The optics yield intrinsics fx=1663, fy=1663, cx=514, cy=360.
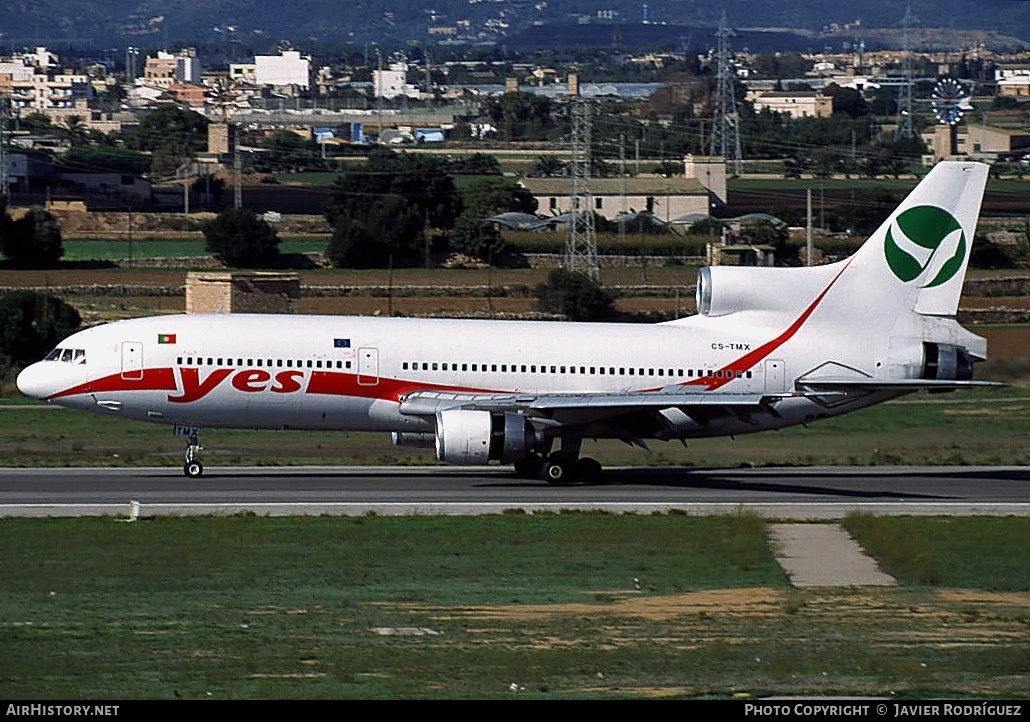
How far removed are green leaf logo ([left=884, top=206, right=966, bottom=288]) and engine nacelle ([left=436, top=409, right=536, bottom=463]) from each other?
1121 centimetres

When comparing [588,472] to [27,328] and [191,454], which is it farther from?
[27,328]

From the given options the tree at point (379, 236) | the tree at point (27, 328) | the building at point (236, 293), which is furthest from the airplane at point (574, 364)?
the tree at point (379, 236)

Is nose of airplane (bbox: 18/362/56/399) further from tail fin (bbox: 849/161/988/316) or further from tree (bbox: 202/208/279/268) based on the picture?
tree (bbox: 202/208/279/268)

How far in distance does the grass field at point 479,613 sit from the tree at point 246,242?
237 feet

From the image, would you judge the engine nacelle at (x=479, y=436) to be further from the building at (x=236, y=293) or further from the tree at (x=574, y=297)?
the tree at (x=574, y=297)

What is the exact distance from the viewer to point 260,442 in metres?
51.7

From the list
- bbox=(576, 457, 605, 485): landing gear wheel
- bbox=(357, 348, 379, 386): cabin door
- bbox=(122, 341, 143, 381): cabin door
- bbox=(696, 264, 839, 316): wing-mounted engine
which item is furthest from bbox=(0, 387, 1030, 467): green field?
bbox=(357, 348, 379, 386): cabin door

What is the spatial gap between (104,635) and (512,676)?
620 cm

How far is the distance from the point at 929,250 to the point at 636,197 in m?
91.2

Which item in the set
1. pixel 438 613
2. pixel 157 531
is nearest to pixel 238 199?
pixel 157 531

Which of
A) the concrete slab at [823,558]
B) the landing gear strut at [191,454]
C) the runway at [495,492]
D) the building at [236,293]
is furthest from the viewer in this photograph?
the building at [236,293]

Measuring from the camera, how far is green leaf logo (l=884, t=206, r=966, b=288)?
43.1 metres

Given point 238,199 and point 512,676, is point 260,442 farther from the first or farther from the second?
point 238,199

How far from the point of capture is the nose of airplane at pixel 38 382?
41.0 meters
